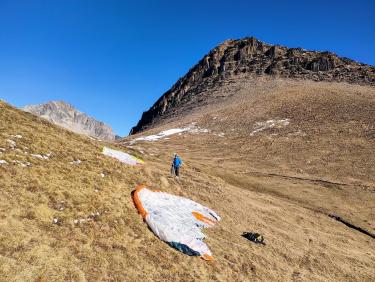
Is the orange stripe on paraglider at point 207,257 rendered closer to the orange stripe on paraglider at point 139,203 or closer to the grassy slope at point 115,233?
the grassy slope at point 115,233

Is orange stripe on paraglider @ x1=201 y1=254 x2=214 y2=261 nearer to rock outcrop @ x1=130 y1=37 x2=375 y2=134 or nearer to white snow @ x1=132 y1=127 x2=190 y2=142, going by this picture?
white snow @ x1=132 y1=127 x2=190 y2=142

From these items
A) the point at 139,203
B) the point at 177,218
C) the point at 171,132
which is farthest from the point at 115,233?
the point at 171,132

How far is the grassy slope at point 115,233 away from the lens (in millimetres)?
11836

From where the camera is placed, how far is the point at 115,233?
564 inches

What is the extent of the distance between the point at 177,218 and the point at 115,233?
3.76 metres

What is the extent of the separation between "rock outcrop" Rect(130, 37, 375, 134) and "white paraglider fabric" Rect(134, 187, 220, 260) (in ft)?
315

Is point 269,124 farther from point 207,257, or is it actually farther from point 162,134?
point 207,257

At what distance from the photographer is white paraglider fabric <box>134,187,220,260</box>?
15070mm

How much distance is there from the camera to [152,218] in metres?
16.2

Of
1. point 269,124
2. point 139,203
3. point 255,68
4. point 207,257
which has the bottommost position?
point 207,257

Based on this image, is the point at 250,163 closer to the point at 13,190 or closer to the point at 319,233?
the point at 319,233

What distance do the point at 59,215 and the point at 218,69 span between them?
128 meters

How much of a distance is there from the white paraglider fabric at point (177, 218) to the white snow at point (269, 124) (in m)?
54.4

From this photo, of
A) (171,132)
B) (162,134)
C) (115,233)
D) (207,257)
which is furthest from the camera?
(171,132)
